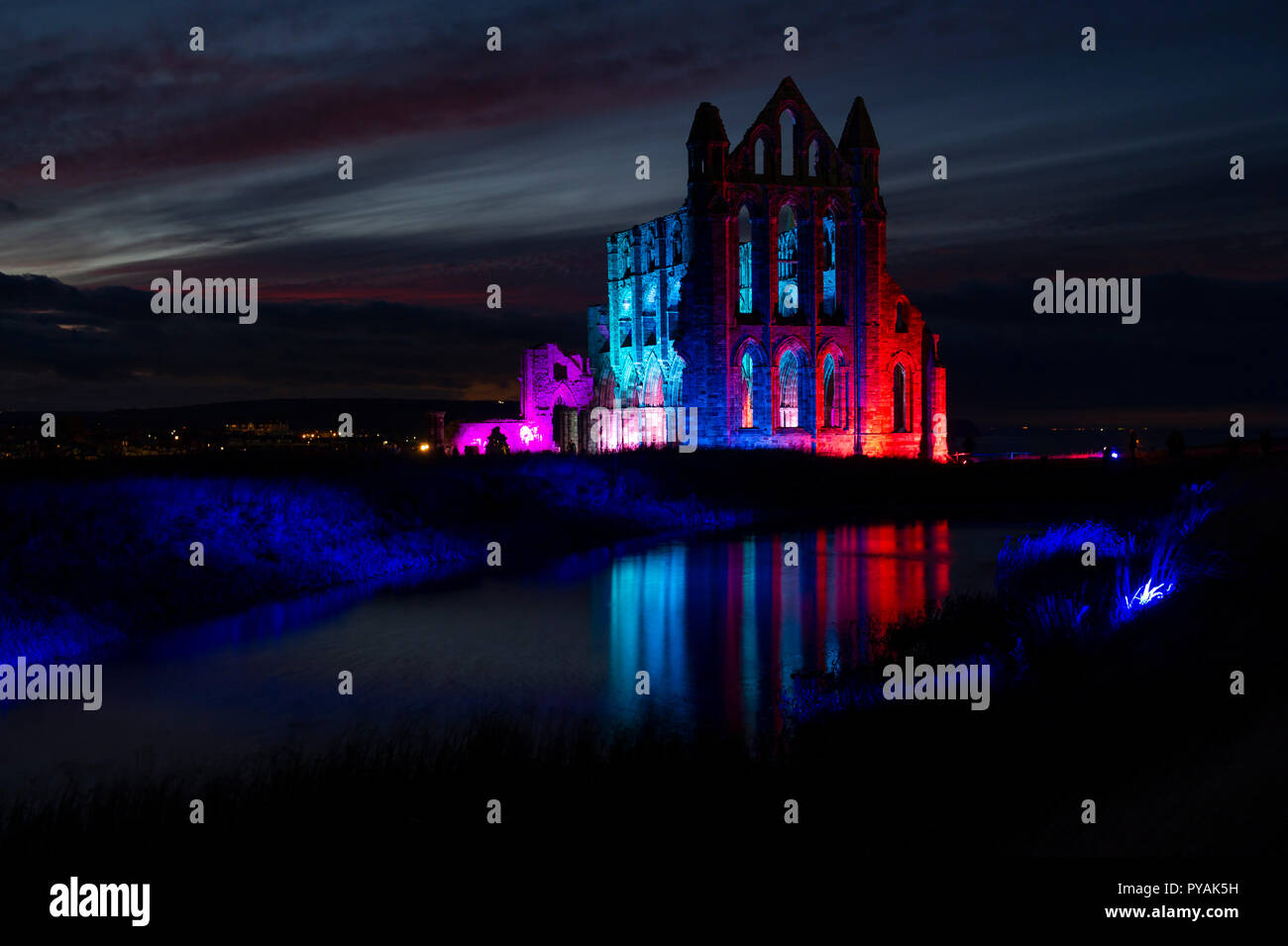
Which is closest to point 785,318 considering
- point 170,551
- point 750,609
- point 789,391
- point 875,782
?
point 789,391

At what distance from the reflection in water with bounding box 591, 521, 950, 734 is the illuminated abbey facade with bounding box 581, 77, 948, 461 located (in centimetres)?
2017

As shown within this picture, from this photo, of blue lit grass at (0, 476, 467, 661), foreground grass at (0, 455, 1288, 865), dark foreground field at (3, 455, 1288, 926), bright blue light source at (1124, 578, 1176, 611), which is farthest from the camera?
blue lit grass at (0, 476, 467, 661)

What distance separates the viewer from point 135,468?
2695 centimetres

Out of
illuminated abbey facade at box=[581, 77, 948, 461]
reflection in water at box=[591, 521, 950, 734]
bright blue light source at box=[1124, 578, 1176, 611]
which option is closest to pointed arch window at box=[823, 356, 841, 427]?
illuminated abbey facade at box=[581, 77, 948, 461]

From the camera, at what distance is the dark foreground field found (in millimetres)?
8305

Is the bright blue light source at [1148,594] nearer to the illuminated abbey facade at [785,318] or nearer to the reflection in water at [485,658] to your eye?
the reflection in water at [485,658]

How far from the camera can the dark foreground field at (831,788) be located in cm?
830

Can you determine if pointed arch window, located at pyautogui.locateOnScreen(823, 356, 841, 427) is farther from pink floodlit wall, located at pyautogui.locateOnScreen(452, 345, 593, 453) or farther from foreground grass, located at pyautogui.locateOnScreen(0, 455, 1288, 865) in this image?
foreground grass, located at pyautogui.locateOnScreen(0, 455, 1288, 865)

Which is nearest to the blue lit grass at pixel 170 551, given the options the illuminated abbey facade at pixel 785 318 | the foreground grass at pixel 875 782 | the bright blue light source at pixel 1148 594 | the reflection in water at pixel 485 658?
the reflection in water at pixel 485 658

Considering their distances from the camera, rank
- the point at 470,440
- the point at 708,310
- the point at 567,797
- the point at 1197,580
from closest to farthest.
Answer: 1. the point at 567,797
2. the point at 1197,580
3. the point at 708,310
4. the point at 470,440

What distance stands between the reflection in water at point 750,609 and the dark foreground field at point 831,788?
105 inches

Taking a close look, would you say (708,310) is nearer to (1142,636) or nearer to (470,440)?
(470,440)
